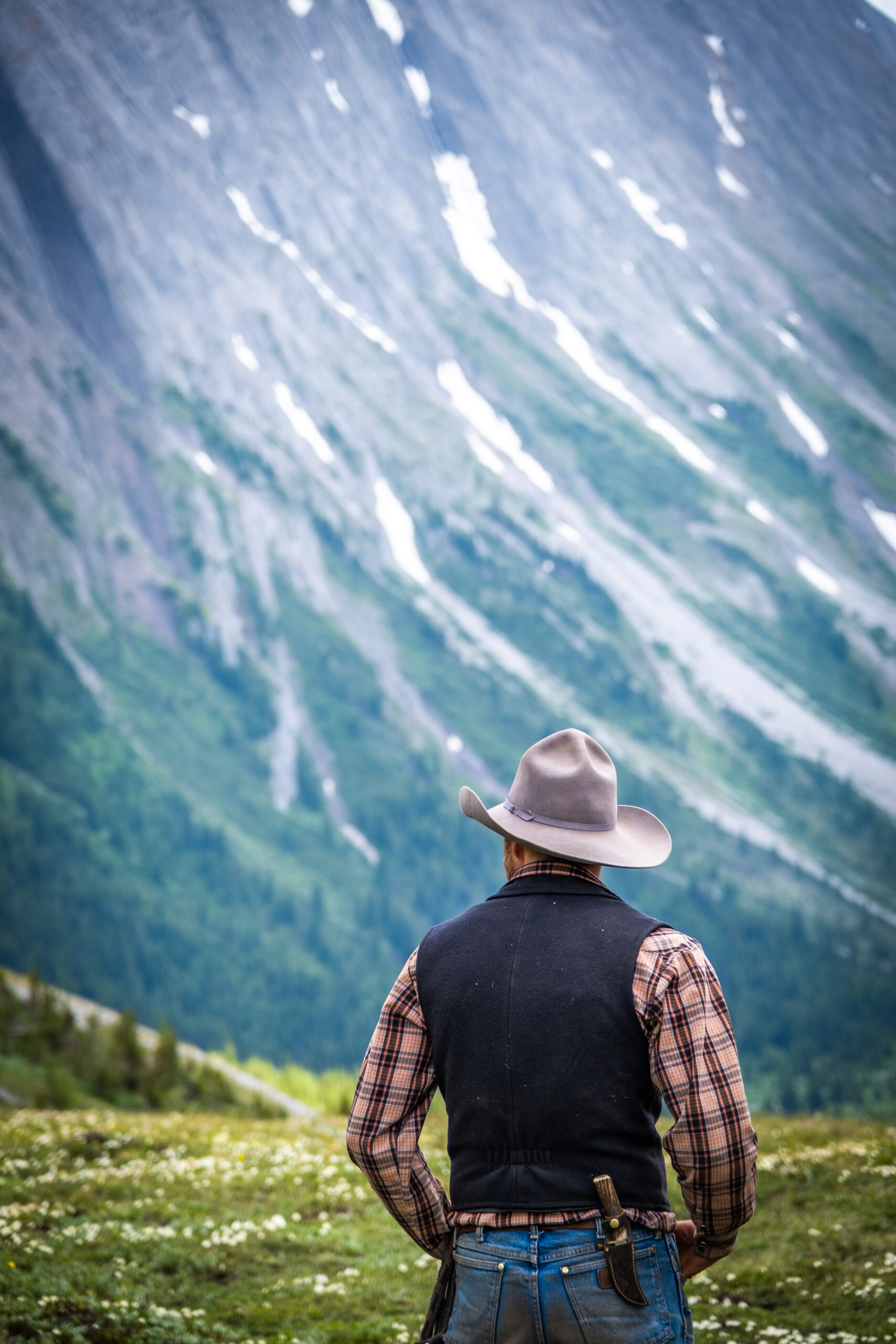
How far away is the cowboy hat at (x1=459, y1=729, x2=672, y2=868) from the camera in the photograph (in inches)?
121

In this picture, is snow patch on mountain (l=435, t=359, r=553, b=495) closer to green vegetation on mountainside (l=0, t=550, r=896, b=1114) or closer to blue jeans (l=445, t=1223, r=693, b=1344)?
green vegetation on mountainside (l=0, t=550, r=896, b=1114)

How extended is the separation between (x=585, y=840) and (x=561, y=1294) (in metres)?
1.24

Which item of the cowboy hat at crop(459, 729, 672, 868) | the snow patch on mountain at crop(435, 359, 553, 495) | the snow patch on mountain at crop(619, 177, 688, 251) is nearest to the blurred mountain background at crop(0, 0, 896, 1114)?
the snow patch on mountain at crop(619, 177, 688, 251)

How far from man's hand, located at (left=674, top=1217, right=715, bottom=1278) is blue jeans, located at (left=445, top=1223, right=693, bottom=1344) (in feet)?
0.62

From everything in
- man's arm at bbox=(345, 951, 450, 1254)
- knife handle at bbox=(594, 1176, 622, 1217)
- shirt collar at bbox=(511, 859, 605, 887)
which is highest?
shirt collar at bbox=(511, 859, 605, 887)

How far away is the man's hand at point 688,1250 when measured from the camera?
2971mm

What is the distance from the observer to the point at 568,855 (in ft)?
9.92

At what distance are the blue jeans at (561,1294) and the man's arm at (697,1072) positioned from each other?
224 mm

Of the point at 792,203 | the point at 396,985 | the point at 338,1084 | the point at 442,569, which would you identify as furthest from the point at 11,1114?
the point at 792,203

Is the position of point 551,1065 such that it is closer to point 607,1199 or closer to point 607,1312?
point 607,1199

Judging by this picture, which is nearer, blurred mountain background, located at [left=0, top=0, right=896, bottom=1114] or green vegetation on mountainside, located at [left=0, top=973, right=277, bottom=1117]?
green vegetation on mountainside, located at [left=0, top=973, right=277, bottom=1117]

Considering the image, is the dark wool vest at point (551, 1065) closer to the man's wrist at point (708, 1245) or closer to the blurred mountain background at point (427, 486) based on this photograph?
the man's wrist at point (708, 1245)

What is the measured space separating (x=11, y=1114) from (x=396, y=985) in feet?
51.6

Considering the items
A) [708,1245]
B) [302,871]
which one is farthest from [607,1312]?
[302,871]
